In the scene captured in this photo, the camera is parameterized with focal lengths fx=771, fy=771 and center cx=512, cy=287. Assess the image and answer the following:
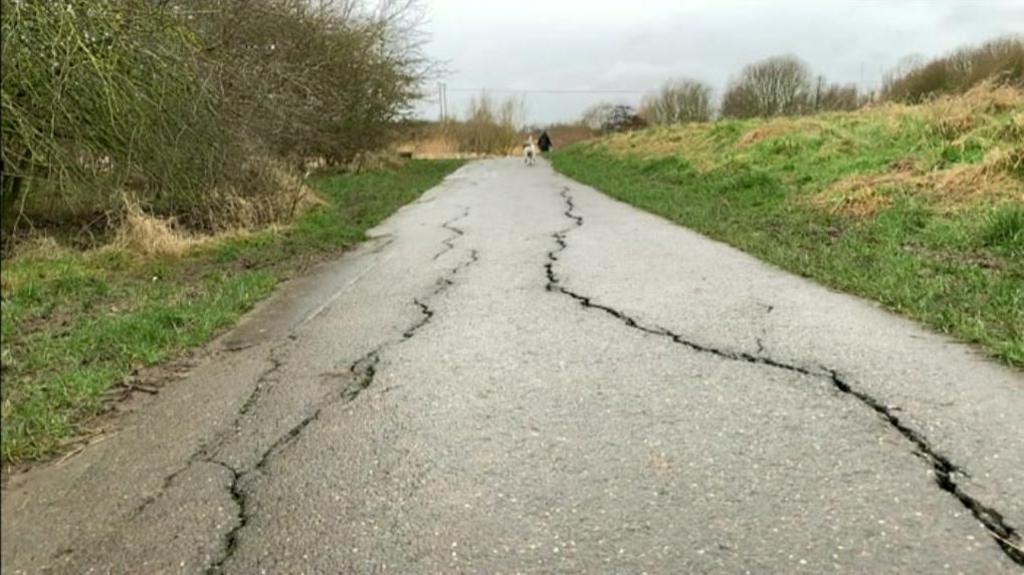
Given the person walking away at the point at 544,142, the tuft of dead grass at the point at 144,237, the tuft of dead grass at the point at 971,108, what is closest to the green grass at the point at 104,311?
the tuft of dead grass at the point at 144,237

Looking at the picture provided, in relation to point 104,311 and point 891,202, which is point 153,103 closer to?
point 104,311

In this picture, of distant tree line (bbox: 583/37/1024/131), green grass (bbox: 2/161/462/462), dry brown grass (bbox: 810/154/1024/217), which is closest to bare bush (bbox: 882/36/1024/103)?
distant tree line (bbox: 583/37/1024/131)

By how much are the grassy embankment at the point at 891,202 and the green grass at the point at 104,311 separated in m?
5.14

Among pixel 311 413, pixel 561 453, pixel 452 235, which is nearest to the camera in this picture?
pixel 561 453

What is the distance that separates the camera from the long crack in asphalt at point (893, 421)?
104 inches

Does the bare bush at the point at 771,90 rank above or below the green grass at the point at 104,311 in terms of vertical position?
above

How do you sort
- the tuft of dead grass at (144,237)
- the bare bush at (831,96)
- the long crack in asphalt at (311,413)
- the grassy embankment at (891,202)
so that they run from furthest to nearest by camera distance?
the bare bush at (831,96) < the tuft of dead grass at (144,237) < the grassy embankment at (891,202) < the long crack in asphalt at (311,413)

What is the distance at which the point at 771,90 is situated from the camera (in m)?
42.6

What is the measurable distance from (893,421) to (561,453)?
5.22ft

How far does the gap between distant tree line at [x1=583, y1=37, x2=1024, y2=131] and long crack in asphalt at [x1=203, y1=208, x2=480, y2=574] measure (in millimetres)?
14793

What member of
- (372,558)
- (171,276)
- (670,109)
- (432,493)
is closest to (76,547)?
(372,558)

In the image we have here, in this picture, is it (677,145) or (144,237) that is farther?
(677,145)

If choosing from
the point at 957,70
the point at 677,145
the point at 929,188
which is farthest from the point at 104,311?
the point at 957,70

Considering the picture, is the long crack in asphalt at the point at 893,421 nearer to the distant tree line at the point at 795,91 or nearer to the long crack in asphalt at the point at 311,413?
the long crack in asphalt at the point at 311,413
